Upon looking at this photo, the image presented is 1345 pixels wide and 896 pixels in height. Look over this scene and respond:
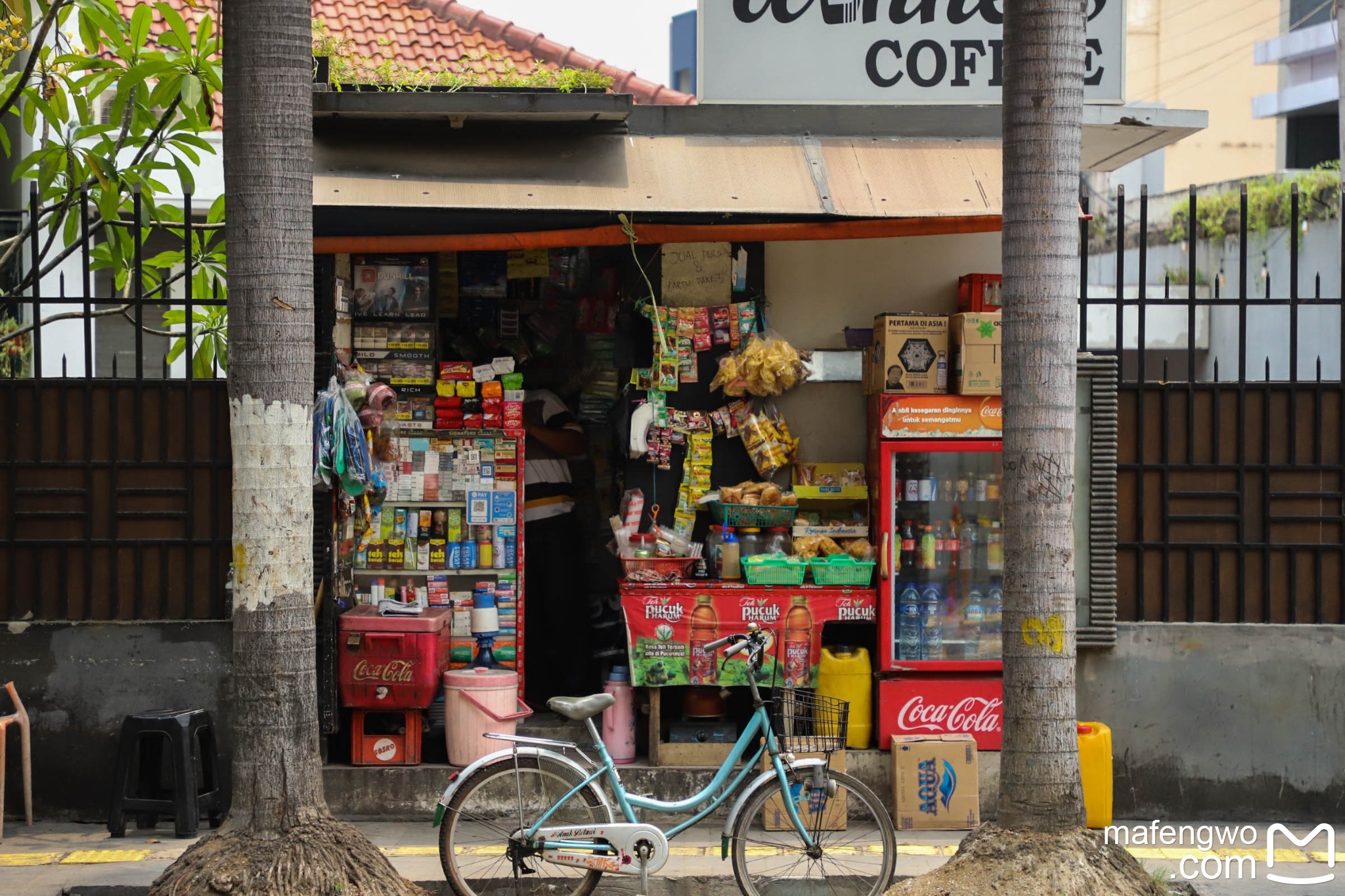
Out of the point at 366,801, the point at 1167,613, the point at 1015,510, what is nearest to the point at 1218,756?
the point at 1167,613

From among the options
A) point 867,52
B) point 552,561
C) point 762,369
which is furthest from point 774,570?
point 867,52

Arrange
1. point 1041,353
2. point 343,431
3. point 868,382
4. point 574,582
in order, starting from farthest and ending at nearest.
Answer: point 574,582, point 868,382, point 343,431, point 1041,353

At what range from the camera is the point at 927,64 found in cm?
783

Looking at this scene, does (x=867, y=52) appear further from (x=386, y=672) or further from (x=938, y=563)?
(x=386, y=672)

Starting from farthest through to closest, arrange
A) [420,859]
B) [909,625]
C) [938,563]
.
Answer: [938,563] < [909,625] < [420,859]

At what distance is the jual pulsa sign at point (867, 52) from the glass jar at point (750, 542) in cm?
263

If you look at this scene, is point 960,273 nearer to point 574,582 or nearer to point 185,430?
point 574,582

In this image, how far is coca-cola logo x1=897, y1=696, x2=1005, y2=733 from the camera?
742 cm

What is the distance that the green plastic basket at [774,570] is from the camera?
7.49m

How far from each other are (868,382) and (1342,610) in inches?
122

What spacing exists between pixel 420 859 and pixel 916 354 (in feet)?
12.9

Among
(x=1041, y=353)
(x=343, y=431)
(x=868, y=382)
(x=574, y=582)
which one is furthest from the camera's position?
(x=574, y=582)

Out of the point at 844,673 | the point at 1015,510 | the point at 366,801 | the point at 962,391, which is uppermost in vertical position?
the point at 962,391

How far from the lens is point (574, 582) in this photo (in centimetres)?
923
